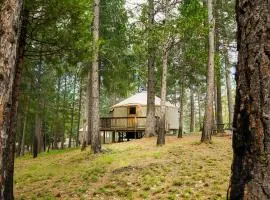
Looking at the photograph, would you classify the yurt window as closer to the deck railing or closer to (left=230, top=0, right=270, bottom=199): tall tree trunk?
the deck railing

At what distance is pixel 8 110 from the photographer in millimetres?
5684

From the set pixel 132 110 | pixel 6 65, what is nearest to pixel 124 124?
pixel 132 110

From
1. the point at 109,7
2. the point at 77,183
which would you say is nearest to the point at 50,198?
the point at 77,183

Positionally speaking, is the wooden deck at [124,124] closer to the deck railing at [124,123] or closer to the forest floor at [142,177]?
the deck railing at [124,123]

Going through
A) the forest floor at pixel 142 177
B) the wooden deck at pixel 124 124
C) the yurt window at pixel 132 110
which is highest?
the yurt window at pixel 132 110

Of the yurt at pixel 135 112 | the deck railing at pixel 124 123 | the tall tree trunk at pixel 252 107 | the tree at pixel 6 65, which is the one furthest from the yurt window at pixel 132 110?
the tall tree trunk at pixel 252 107

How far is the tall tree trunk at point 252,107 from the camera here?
260 cm

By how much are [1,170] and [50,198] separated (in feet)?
13.6

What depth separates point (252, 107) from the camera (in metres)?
2.68

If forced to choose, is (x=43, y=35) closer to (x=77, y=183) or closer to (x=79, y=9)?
(x=79, y=9)

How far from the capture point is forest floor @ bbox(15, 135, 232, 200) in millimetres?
8797

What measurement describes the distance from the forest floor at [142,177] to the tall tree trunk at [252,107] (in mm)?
5126

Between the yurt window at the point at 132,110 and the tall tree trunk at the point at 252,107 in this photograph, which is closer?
the tall tree trunk at the point at 252,107

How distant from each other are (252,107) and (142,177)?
319 inches
